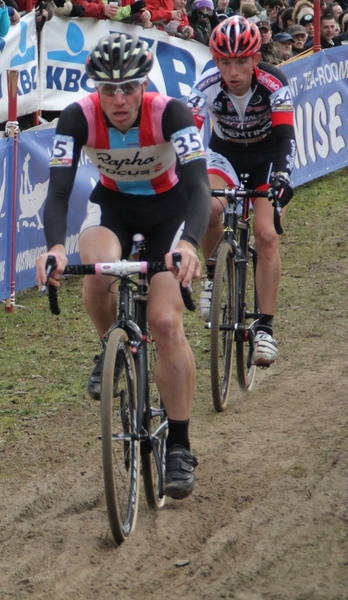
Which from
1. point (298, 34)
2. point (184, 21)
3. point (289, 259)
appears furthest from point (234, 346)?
point (298, 34)

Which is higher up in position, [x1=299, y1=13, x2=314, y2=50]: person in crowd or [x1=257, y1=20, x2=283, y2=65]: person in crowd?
[x1=299, y1=13, x2=314, y2=50]: person in crowd

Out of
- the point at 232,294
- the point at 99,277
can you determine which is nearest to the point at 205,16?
the point at 232,294

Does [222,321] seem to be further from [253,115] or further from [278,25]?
[278,25]

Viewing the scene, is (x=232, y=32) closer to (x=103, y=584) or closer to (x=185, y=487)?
(x=185, y=487)

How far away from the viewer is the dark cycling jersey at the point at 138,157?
14.8ft

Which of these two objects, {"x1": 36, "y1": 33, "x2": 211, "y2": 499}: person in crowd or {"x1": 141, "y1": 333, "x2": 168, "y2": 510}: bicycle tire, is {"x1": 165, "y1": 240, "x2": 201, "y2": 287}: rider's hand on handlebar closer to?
{"x1": 36, "y1": 33, "x2": 211, "y2": 499}: person in crowd

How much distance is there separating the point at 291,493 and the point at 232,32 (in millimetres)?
3178

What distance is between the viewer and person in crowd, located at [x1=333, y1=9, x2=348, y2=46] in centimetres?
1504

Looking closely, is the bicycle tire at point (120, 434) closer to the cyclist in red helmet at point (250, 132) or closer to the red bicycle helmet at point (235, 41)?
the cyclist in red helmet at point (250, 132)

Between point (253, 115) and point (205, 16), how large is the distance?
285 inches

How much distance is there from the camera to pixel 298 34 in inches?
581

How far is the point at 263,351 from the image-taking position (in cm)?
670

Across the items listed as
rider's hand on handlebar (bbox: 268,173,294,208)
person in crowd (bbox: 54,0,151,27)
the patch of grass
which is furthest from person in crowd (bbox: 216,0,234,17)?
rider's hand on handlebar (bbox: 268,173,294,208)

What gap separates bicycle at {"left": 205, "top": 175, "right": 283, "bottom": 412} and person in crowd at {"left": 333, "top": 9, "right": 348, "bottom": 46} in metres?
8.93
